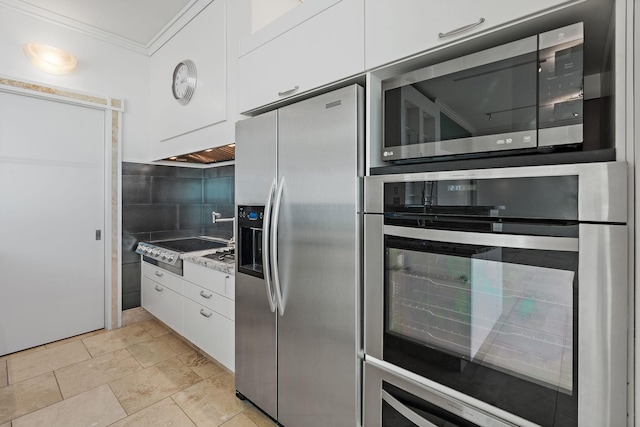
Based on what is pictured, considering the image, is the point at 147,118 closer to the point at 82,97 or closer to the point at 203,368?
the point at 82,97

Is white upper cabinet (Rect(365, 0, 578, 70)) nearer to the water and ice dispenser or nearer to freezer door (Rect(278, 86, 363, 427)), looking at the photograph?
freezer door (Rect(278, 86, 363, 427))

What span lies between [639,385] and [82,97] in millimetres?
3912

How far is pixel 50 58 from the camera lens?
262 cm

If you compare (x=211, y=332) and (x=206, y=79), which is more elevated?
(x=206, y=79)

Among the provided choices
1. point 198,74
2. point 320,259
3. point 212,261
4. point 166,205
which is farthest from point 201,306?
point 198,74

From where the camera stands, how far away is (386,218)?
1.24 m

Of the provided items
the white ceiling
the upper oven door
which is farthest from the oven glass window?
the white ceiling

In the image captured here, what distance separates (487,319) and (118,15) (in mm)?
3470

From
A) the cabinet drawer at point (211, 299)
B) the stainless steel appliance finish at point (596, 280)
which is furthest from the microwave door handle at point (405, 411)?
the cabinet drawer at point (211, 299)

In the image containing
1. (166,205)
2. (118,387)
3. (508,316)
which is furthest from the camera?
(166,205)

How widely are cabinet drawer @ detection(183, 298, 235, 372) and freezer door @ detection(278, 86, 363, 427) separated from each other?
61cm

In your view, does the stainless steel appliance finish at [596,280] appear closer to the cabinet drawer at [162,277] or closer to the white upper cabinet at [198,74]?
the white upper cabinet at [198,74]

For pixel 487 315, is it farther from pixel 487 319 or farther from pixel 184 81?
pixel 184 81

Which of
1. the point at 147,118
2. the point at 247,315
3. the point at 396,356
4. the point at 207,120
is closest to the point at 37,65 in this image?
the point at 147,118
